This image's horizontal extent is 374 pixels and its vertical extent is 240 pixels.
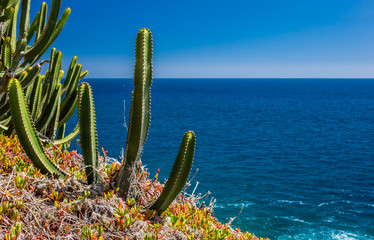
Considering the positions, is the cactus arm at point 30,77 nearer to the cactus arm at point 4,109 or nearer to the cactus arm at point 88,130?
the cactus arm at point 4,109

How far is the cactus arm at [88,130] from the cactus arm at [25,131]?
1.42 feet

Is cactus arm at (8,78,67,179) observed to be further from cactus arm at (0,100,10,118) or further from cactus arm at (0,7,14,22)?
cactus arm at (0,100,10,118)

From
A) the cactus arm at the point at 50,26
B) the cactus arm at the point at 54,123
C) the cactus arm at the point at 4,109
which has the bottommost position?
the cactus arm at the point at 54,123

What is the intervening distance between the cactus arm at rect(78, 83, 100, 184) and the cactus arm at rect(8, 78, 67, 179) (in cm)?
43

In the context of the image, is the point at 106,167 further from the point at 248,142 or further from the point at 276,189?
the point at 248,142

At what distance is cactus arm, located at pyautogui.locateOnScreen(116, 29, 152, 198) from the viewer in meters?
4.28

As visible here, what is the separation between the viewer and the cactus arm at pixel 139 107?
4281 mm

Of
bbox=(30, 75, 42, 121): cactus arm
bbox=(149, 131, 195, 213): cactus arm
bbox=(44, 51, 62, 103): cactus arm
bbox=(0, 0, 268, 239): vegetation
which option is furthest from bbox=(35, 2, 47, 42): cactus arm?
bbox=(149, 131, 195, 213): cactus arm

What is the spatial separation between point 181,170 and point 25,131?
203cm

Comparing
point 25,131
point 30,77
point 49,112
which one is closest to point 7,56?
point 30,77

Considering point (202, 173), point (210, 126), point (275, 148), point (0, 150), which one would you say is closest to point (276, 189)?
point (202, 173)

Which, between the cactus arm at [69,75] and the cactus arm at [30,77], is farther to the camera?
the cactus arm at [69,75]

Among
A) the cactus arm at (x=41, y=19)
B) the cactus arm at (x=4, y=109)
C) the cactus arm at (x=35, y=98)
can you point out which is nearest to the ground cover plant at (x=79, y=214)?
the cactus arm at (x=35, y=98)

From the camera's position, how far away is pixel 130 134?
449 centimetres
